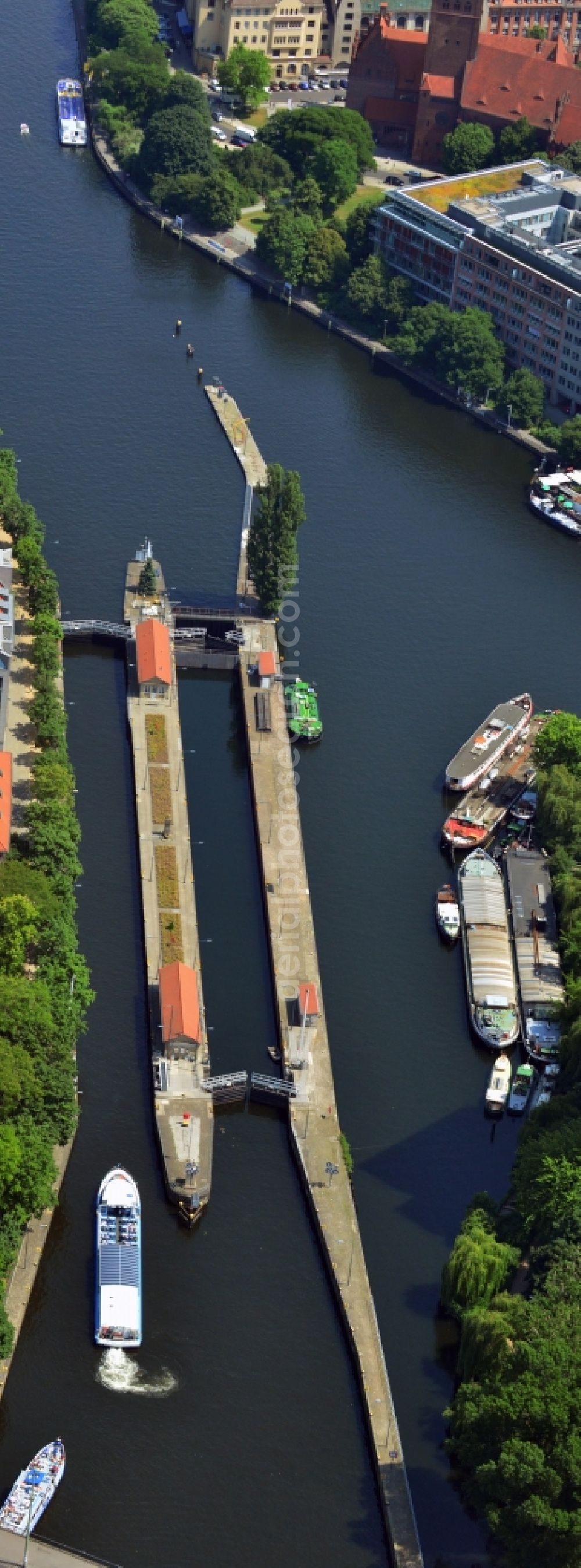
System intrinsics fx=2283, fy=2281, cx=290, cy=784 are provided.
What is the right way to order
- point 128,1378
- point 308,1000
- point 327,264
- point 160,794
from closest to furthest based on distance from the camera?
point 128,1378, point 308,1000, point 160,794, point 327,264

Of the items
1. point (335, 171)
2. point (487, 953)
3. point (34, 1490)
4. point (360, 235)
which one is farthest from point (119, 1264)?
point (335, 171)

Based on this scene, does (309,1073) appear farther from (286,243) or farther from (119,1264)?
(286,243)

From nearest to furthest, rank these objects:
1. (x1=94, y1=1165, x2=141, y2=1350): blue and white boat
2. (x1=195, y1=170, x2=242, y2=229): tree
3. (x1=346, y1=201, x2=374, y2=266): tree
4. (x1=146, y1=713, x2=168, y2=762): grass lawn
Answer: (x1=94, y1=1165, x2=141, y2=1350): blue and white boat, (x1=146, y1=713, x2=168, y2=762): grass lawn, (x1=346, y1=201, x2=374, y2=266): tree, (x1=195, y1=170, x2=242, y2=229): tree

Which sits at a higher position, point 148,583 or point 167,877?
point 148,583

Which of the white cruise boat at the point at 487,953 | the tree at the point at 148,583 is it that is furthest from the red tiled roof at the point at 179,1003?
the tree at the point at 148,583

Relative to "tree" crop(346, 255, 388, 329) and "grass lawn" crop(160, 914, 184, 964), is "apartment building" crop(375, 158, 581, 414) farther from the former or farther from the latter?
"grass lawn" crop(160, 914, 184, 964)

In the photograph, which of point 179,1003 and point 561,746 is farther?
point 561,746

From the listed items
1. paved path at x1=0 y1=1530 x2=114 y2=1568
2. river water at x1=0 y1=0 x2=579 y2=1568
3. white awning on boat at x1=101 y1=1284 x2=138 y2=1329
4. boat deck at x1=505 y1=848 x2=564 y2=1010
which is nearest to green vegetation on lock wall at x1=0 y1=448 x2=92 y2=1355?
river water at x1=0 y1=0 x2=579 y2=1568
